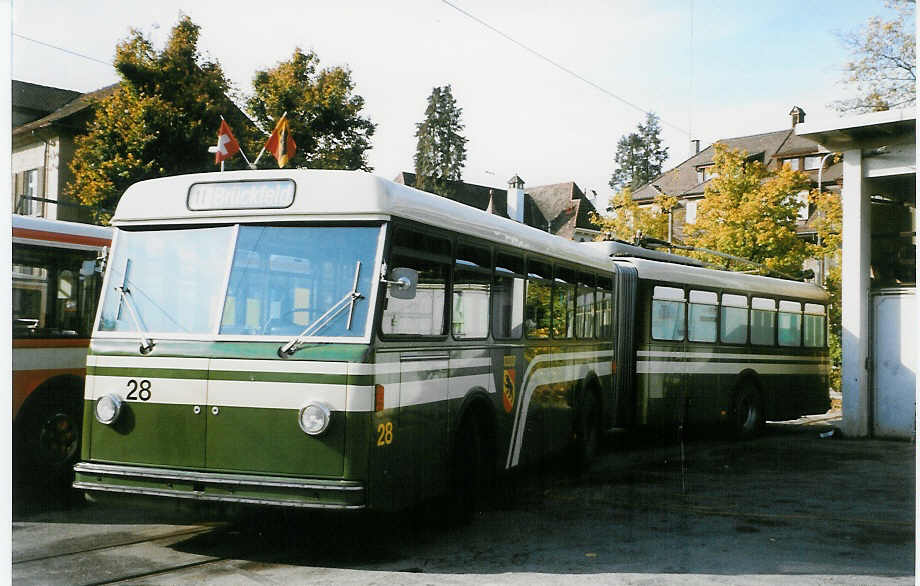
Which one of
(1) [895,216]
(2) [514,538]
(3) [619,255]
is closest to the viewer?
(2) [514,538]

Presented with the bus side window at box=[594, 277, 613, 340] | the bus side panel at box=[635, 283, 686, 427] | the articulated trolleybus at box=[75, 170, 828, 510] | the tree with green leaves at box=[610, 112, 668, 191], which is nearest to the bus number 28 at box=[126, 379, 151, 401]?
the articulated trolleybus at box=[75, 170, 828, 510]

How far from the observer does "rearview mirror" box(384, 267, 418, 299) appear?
20.8ft

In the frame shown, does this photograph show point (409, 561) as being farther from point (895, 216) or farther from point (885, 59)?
point (895, 216)

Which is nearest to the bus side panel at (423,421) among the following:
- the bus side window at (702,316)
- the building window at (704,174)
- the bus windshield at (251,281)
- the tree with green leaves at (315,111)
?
the bus windshield at (251,281)

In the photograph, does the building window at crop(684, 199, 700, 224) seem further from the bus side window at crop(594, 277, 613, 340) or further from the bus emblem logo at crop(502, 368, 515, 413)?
the bus emblem logo at crop(502, 368, 515, 413)

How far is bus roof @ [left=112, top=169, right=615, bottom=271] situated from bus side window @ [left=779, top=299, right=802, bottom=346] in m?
10.8

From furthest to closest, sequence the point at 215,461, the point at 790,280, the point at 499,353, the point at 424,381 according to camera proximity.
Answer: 1. the point at 790,280
2. the point at 499,353
3. the point at 424,381
4. the point at 215,461

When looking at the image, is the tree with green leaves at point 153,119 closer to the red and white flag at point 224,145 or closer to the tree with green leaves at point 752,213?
the red and white flag at point 224,145

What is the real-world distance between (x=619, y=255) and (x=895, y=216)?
187 inches

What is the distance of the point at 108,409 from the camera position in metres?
6.46

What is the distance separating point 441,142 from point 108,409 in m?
6.19

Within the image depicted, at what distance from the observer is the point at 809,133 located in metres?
14.4

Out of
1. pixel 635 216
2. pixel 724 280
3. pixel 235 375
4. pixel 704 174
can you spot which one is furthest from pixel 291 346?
pixel 704 174

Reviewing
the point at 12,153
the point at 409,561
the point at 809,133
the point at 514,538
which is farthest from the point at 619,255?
the point at 12,153
